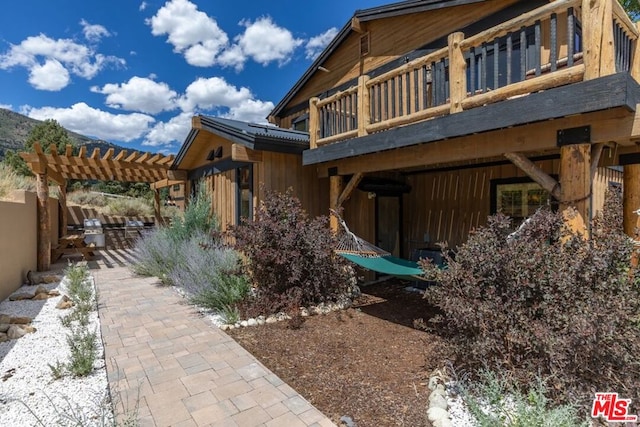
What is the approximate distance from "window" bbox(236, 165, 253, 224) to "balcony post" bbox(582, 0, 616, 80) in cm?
532

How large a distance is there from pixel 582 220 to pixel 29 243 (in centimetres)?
1000

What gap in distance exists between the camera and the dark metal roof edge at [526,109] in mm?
2607

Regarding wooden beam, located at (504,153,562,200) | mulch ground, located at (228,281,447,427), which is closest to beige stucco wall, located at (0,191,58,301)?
mulch ground, located at (228,281,447,427)

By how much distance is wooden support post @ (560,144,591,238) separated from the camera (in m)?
2.97

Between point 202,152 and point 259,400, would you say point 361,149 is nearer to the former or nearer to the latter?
point 259,400

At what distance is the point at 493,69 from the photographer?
13.5ft

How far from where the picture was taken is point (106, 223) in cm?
1515

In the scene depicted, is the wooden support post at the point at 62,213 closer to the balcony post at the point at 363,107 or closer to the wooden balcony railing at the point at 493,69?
the wooden balcony railing at the point at 493,69

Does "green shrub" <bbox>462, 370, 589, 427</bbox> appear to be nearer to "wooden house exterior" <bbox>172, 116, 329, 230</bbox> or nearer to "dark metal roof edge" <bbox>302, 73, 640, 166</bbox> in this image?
"dark metal roof edge" <bbox>302, 73, 640, 166</bbox>

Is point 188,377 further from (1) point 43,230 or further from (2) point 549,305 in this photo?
(1) point 43,230

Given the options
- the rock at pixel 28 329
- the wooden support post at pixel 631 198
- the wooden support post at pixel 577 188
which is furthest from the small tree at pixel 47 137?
the wooden support post at pixel 631 198

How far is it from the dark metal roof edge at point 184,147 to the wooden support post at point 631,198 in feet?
27.6

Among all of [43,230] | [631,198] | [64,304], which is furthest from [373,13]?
[43,230]

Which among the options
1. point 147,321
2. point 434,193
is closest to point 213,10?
point 434,193
